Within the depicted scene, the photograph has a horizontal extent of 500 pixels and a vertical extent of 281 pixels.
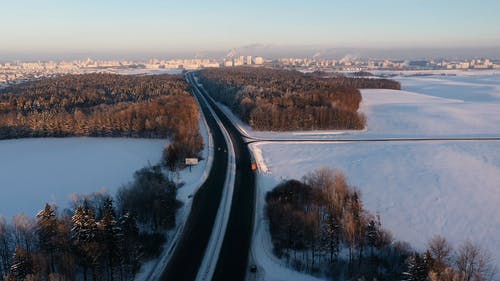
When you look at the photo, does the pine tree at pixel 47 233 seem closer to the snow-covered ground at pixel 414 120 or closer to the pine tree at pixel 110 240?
the pine tree at pixel 110 240

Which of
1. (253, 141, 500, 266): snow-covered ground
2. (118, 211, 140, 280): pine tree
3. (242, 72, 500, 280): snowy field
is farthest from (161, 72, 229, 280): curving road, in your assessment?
(253, 141, 500, 266): snow-covered ground

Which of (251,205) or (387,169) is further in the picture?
Result: (387,169)

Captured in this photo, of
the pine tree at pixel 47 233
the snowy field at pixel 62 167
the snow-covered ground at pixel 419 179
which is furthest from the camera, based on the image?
the snowy field at pixel 62 167

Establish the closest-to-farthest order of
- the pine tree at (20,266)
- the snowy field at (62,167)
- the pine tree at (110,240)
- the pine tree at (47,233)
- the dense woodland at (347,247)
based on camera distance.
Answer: the pine tree at (20,266)
the pine tree at (47,233)
the pine tree at (110,240)
the dense woodland at (347,247)
the snowy field at (62,167)

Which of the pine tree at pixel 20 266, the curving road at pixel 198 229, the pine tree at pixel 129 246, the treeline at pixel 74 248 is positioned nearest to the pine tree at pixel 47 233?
the treeline at pixel 74 248

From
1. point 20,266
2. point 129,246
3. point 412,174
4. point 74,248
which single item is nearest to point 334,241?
point 129,246

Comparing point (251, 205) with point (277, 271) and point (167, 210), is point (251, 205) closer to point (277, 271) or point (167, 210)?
point (167, 210)

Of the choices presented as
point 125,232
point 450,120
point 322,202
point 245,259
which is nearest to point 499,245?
point 322,202
